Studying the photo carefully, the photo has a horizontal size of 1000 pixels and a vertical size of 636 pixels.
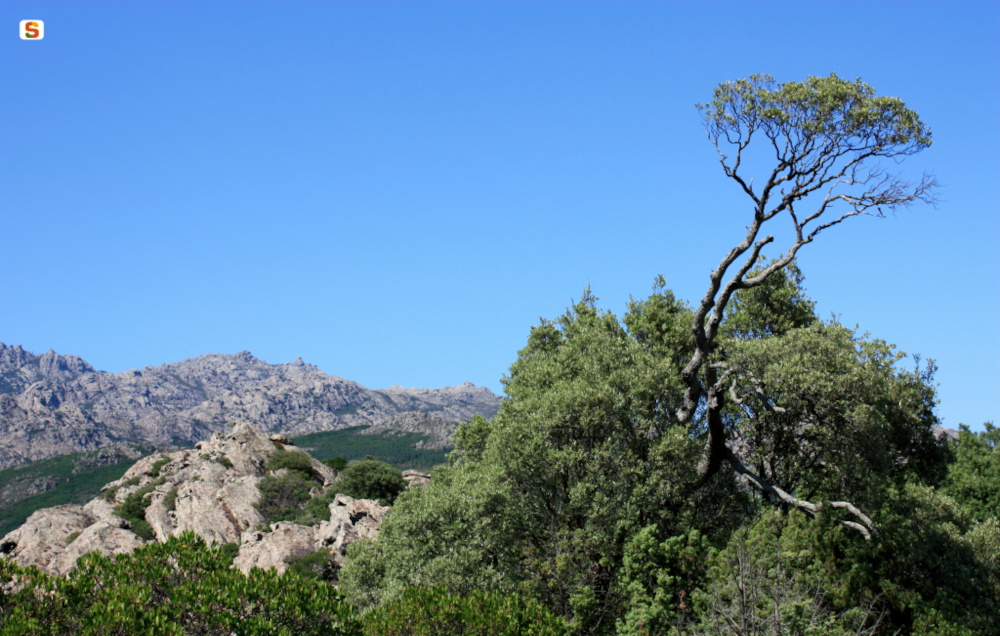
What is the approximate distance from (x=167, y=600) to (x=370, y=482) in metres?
77.5

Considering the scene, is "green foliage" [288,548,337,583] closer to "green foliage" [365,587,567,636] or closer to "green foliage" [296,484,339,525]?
"green foliage" [296,484,339,525]

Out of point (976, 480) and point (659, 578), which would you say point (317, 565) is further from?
point (976, 480)

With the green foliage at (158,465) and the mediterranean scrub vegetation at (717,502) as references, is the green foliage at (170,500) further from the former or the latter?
the mediterranean scrub vegetation at (717,502)

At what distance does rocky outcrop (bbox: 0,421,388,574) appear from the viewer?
62.7 metres

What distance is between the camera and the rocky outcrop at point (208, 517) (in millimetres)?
62656

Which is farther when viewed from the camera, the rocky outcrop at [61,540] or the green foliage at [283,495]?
the green foliage at [283,495]

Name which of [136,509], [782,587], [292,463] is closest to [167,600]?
[782,587]

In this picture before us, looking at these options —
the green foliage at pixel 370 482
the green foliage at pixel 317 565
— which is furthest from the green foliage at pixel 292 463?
the green foliage at pixel 317 565

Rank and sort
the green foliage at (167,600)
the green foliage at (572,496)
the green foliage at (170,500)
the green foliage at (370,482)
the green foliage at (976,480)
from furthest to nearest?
1. the green foliage at (370,482)
2. the green foliage at (170,500)
3. the green foliage at (976,480)
4. the green foliage at (572,496)
5. the green foliage at (167,600)

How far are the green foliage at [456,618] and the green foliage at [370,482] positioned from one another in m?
71.8

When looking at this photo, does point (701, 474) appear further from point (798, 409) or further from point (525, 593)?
point (525, 593)

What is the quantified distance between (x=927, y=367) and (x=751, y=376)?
52.9ft

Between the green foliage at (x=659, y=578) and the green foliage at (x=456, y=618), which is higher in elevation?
the green foliage at (x=659, y=578)

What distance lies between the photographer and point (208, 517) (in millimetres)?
78250
